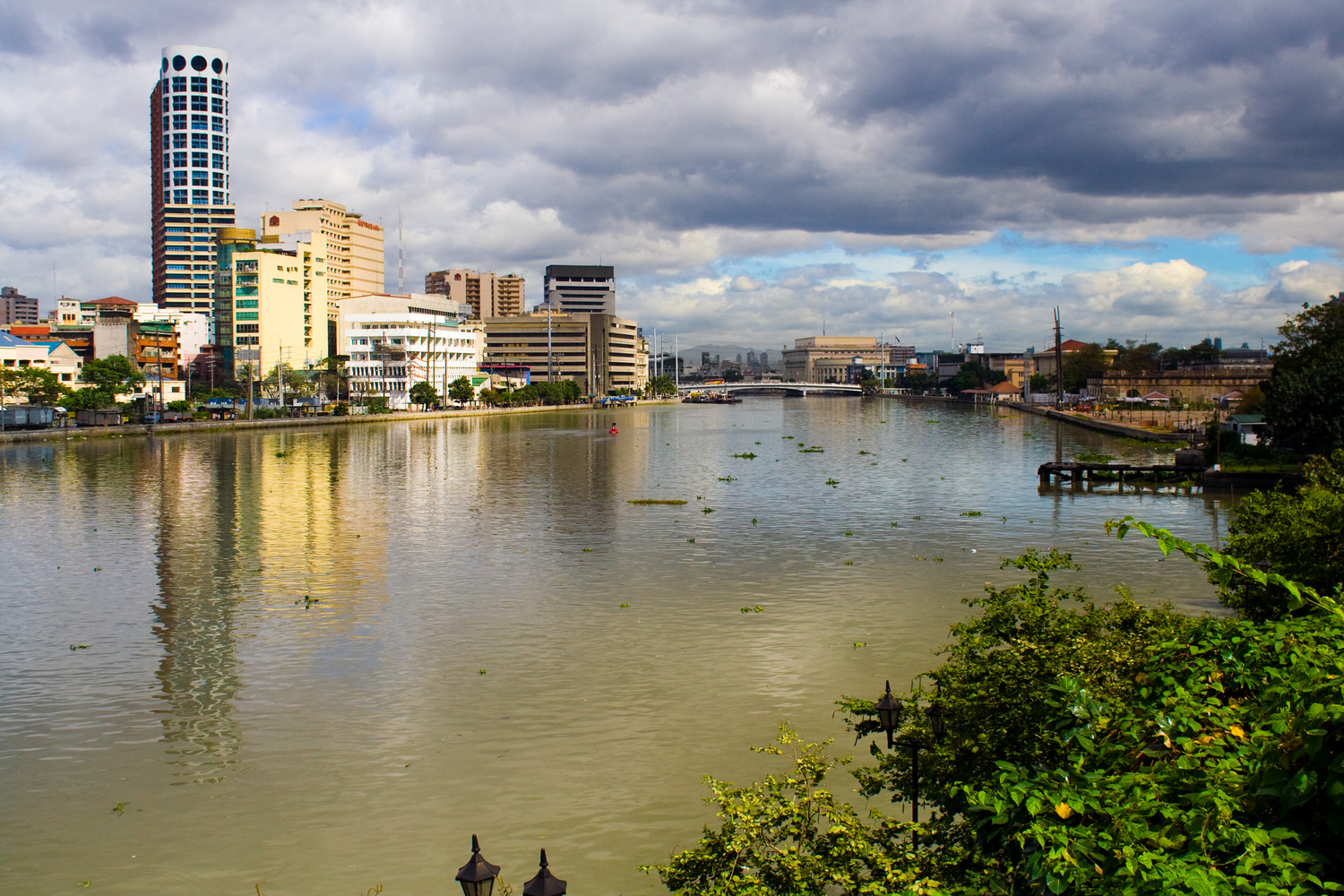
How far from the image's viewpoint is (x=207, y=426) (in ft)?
271

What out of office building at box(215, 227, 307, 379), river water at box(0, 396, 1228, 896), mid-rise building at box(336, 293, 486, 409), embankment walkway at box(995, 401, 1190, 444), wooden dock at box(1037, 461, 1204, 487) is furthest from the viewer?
office building at box(215, 227, 307, 379)

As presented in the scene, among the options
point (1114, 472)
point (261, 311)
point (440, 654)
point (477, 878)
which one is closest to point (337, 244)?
point (261, 311)

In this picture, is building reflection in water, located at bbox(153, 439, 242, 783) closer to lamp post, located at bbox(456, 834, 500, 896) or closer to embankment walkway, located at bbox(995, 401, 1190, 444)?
lamp post, located at bbox(456, 834, 500, 896)

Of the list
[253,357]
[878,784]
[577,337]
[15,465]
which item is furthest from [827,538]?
[577,337]

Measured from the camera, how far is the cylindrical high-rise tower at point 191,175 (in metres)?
158

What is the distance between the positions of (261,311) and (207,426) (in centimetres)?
5207

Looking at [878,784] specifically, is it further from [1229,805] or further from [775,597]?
[775,597]

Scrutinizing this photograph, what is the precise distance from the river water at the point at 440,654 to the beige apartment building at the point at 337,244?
11799 centimetres

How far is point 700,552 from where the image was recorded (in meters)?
26.3

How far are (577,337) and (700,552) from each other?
165061mm

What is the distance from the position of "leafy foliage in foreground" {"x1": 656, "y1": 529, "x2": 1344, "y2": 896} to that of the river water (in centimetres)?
338

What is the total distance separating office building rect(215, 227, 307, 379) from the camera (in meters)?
130

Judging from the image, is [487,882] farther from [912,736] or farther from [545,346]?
[545,346]

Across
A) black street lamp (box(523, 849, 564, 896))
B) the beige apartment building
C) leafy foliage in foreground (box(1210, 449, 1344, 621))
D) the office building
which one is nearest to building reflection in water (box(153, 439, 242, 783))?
black street lamp (box(523, 849, 564, 896))
